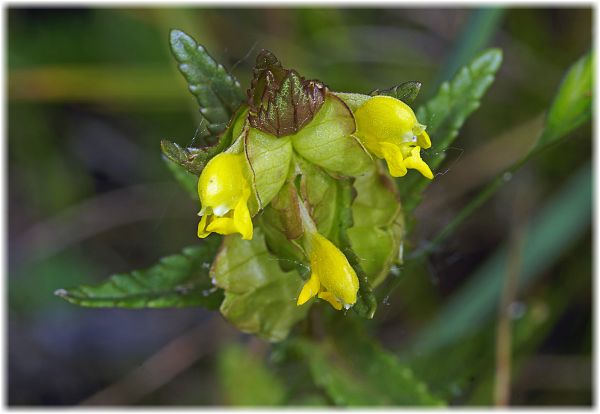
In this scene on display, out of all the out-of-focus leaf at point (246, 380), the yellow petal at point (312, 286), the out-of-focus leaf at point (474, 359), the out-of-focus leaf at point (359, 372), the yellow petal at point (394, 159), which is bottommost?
the out-of-focus leaf at point (246, 380)

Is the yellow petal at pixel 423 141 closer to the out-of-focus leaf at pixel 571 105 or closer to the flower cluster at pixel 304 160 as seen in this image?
the flower cluster at pixel 304 160

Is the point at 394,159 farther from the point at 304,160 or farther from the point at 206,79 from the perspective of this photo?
the point at 206,79

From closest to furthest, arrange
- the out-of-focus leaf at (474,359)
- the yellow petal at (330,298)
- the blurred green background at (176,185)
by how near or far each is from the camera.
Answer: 1. the yellow petal at (330,298)
2. the out-of-focus leaf at (474,359)
3. the blurred green background at (176,185)

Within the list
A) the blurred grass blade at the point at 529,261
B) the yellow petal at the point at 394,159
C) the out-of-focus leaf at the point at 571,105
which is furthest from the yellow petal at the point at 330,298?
the blurred grass blade at the point at 529,261

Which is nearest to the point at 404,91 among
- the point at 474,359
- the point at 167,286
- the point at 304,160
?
the point at 304,160

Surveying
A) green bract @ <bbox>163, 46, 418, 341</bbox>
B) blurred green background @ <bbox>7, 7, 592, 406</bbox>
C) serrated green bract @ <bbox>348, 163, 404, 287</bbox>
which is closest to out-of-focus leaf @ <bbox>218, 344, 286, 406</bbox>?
blurred green background @ <bbox>7, 7, 592, 406</bbox>

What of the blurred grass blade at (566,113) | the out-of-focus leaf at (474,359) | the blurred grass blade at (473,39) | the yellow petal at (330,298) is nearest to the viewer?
the yellow petal at (330,298)

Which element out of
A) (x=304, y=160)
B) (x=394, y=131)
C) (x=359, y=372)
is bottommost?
(x=359, y=372)
